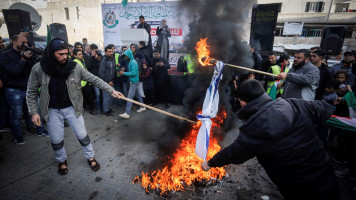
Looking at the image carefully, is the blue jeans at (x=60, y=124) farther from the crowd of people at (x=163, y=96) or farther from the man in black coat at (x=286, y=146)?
the man in black coat at (x=286, y=146)

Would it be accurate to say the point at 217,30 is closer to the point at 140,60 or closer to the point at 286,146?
the point at 286,146

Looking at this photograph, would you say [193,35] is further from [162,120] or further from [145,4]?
[145,4]

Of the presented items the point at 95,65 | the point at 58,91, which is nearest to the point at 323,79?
the point at 58,91

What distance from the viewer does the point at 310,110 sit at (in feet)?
7.07

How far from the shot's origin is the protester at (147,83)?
289 inches

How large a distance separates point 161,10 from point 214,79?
8.10 meters

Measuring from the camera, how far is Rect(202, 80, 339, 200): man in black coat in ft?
5.99

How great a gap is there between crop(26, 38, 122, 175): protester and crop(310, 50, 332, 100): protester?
193 inches

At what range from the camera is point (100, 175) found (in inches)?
146

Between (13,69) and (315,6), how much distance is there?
36213mm

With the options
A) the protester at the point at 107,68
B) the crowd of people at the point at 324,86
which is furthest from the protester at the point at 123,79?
the crowd of people at the point at 324,86

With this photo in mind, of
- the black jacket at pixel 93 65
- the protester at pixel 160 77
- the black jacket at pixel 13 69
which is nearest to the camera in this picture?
the black jacket at pixel 13 69

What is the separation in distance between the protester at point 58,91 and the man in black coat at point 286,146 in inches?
107

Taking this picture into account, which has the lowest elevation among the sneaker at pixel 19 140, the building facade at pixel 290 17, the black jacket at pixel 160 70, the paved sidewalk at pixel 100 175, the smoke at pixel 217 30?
the paved sidewalk at pixel 100 175
